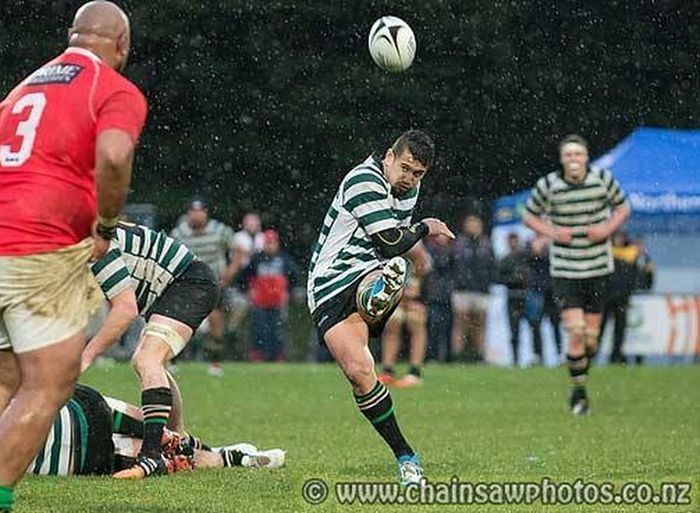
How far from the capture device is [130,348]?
24.6 m

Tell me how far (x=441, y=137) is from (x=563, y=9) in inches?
122

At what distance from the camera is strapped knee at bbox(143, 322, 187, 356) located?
981 cm

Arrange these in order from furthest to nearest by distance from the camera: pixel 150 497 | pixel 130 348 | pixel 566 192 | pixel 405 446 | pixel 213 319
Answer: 1. pixel 130 348
2. pixel 213 319
3. pixel 566 192
4. pixel 405 446
5. pixel 150 497

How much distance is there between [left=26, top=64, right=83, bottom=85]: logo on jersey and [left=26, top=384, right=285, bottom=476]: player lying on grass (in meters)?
2.76

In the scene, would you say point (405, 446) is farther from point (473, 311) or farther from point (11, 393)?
point (473, 311)

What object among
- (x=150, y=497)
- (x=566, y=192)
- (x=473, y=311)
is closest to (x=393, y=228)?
(x=150, y=497)

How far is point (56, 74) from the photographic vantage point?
22.4ft

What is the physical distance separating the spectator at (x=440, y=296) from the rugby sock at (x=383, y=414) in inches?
593

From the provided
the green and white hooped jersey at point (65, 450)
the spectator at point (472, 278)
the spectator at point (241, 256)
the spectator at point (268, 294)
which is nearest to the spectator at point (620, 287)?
the spectator at point (472, 278)

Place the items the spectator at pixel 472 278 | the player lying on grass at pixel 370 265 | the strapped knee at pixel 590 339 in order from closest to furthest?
1. the player lying on grass at pixel 370 265
2. the strapped knee at pixel 590 339
3. the spectator at pixel 472 278

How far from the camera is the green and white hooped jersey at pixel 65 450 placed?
30.5 feet

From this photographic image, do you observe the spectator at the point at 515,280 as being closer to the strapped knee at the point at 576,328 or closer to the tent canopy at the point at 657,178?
the tent canopy at the point at 657,178

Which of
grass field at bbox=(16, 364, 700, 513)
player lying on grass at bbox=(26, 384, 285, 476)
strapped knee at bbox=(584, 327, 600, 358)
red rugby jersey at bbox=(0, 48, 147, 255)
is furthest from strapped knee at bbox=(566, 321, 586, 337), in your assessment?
red rugby jersey at bbox=(0, 48, 147, 255)

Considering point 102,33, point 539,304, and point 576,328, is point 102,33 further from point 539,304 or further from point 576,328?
point 539,304
